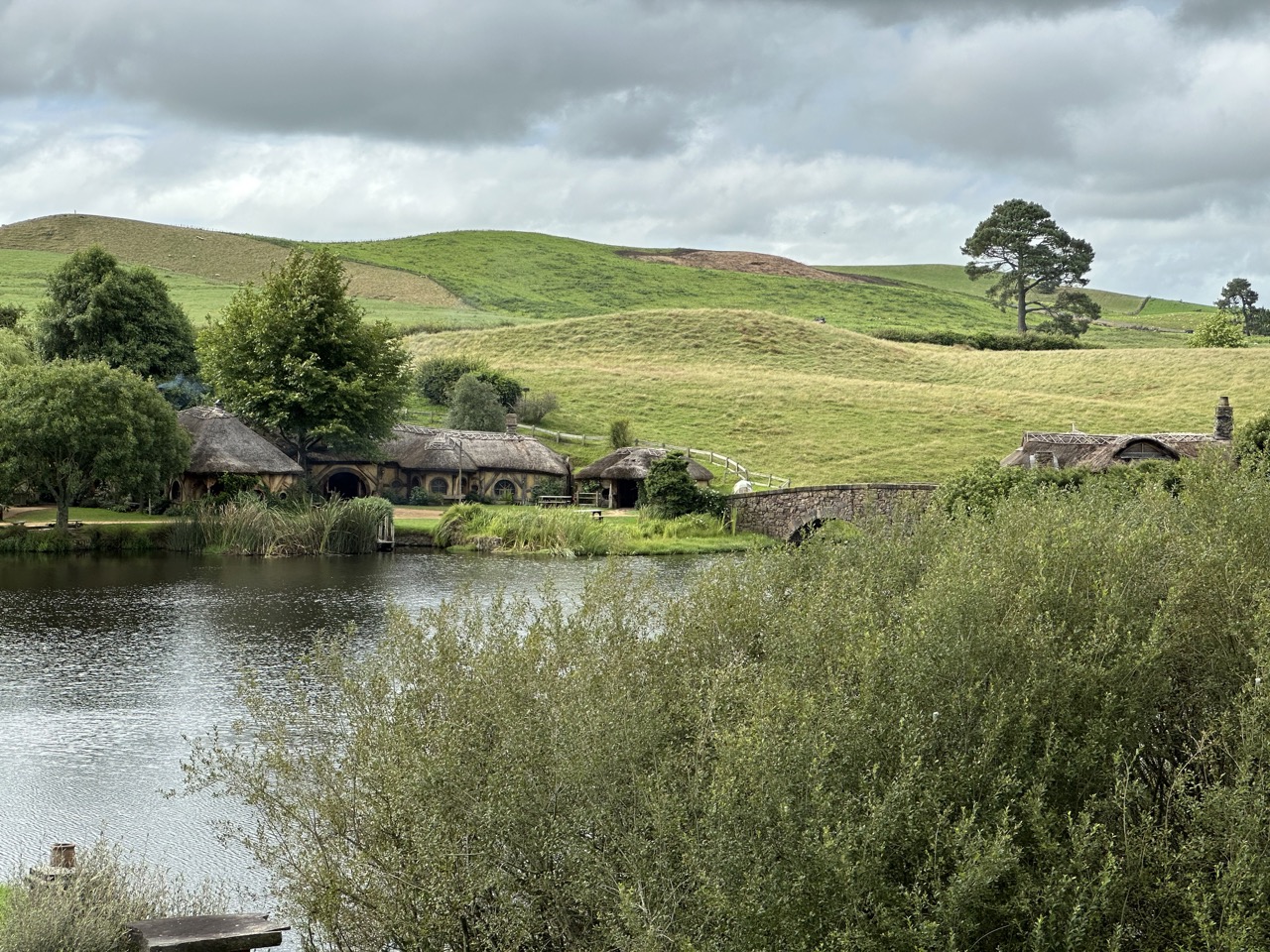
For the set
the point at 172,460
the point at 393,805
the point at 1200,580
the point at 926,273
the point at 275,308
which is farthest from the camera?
the point at 926,273

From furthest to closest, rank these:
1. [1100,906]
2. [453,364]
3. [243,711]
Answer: [453,364]
[243,711]
[1100,906]

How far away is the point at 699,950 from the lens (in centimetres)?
736

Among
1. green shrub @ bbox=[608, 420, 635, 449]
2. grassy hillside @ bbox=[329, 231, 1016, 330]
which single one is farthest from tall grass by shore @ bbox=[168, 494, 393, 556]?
grassy hillside @ bbox=[329, 231, 1016, 330]

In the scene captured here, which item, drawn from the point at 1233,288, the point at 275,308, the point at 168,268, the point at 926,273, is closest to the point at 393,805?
the point at 275,308

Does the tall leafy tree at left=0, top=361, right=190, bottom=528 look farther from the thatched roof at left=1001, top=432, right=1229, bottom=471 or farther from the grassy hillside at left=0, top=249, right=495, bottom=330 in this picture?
the grassy hillside at left=0, top=249, right=495, bottom=330

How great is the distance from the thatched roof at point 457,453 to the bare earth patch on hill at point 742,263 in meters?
66.4

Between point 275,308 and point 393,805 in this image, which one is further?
point 275,308

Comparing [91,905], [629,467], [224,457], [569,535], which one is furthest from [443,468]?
[91,905]

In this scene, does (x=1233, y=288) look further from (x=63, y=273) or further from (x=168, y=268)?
(x=63, y=273)

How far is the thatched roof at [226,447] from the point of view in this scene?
134 ft

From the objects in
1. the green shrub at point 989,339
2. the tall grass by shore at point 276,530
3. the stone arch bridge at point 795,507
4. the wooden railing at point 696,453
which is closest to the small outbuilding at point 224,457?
the tall grass by shore at point 276,530

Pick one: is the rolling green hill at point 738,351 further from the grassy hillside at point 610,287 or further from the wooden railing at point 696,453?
the wooden railing at point 696,453

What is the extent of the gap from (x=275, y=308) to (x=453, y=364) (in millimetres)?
16945

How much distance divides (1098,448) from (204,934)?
35964 mm
